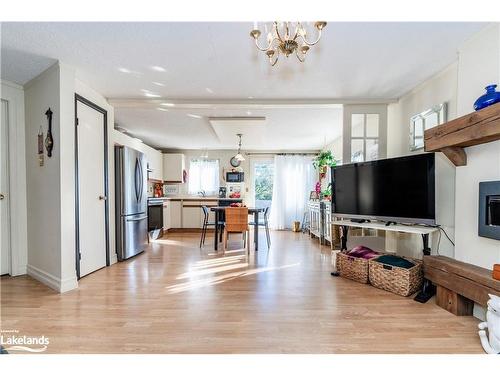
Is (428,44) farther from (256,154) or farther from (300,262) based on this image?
(256,154)

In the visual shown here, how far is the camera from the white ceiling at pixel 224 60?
196 cm

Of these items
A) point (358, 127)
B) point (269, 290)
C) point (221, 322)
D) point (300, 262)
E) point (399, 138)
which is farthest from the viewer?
point (358, 127)

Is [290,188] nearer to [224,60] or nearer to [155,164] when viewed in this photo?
[155,164]

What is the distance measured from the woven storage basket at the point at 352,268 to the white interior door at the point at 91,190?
3.09 m

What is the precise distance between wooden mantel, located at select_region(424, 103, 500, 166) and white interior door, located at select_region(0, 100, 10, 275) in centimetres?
465

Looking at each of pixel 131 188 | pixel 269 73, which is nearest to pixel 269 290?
pixel 269 73

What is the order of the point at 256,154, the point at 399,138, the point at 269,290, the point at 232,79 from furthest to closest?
the point at 256,154
the point at 399,138
the point at 232,79
the point at 269,290

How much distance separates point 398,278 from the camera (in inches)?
95.3

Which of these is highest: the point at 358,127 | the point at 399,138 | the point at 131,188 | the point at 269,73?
the point at 269,73

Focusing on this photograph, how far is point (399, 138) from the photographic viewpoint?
11.0 feet

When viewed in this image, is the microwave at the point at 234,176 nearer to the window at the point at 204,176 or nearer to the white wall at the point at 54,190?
the window at the point at 204,176

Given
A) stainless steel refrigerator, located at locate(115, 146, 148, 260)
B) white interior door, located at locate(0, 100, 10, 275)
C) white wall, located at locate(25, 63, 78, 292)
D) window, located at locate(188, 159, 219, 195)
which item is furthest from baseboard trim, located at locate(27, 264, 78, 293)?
window, located at locate(188, 159, 219, 195)

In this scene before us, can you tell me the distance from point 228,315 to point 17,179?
308cm
